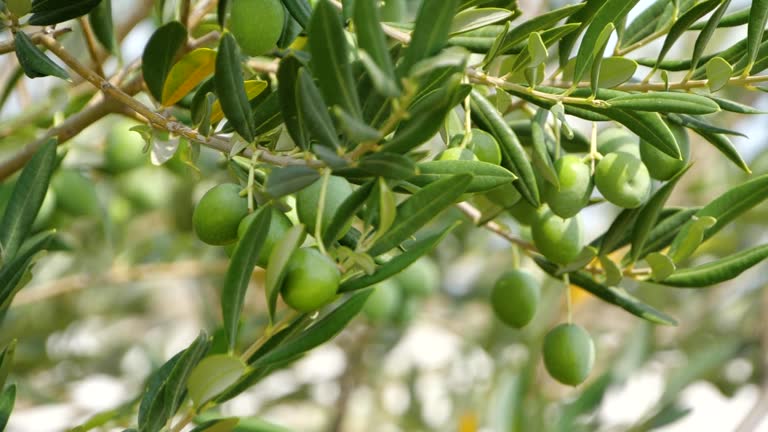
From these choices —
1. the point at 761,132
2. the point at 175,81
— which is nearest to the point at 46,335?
the point at 175,81

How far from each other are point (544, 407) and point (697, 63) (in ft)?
3.10

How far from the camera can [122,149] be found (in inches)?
53.3

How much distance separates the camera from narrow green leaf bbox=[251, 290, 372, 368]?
65 centimetres

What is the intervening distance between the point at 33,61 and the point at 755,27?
0.56 meters

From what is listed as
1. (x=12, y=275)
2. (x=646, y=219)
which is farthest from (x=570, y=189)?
(x=12, y=275)

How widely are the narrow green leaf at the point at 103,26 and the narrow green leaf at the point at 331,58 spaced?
0.47 m

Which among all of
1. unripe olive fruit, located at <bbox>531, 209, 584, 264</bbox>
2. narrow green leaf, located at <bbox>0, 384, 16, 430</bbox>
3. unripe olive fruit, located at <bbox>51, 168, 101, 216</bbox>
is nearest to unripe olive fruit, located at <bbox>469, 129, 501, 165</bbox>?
unripe olive fruit, located at <bbox>531, 209, 584, 264</bbox>

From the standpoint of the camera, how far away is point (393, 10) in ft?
2.86

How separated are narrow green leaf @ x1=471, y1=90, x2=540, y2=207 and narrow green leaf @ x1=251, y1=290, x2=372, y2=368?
6.4 inches

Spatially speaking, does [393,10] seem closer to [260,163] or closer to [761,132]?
[260,163]

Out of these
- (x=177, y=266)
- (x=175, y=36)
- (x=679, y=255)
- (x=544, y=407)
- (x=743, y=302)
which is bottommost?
(x=743, y=302)

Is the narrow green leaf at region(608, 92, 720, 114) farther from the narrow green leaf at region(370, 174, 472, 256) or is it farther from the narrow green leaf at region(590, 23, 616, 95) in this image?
the narrow green leaf at region(370, 174, 472, 256)

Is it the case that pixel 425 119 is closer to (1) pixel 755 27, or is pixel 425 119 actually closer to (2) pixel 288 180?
(2) pixel 288 180

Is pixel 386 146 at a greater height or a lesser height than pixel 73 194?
greater
